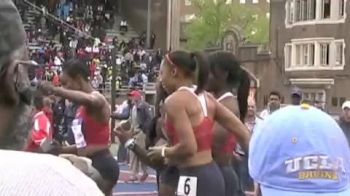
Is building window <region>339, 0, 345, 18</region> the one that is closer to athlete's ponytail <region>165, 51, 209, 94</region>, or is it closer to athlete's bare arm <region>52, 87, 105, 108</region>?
athlete's bare arm <region>52, 87, 105, 108</region>

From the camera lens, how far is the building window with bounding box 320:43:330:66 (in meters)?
53.3

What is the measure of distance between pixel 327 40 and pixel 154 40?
9.70m

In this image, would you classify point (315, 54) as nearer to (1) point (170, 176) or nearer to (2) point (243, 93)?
(2) point (243, 93)

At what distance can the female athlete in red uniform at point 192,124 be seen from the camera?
6.40 m

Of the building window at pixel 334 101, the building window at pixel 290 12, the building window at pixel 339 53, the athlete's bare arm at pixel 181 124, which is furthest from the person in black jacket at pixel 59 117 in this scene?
the building window at pixel 290 12

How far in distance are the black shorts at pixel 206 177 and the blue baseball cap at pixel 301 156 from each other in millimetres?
4138

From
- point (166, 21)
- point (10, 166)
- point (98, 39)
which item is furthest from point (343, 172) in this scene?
point (166, 21)

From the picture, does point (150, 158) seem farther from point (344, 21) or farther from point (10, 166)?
point (344, 21)

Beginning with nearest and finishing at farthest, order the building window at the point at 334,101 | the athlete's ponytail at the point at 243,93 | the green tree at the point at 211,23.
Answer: the athlete's ponytail at the point at 243,93
the building window at the point at 334,101
the green tree at the point at 211,23

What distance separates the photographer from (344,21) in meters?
51.5

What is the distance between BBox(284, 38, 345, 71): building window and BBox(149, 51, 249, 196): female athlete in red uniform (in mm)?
44772

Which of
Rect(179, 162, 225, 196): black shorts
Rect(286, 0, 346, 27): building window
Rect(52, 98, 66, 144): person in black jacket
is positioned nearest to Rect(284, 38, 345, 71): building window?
Rect(286, 0, 346, 27): building window

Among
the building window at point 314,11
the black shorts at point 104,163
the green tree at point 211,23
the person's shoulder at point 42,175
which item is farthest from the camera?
the green tree at point 211,23

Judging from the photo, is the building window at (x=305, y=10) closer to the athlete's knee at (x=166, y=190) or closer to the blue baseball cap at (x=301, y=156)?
the athlete's knee at (x=166, y=190)
